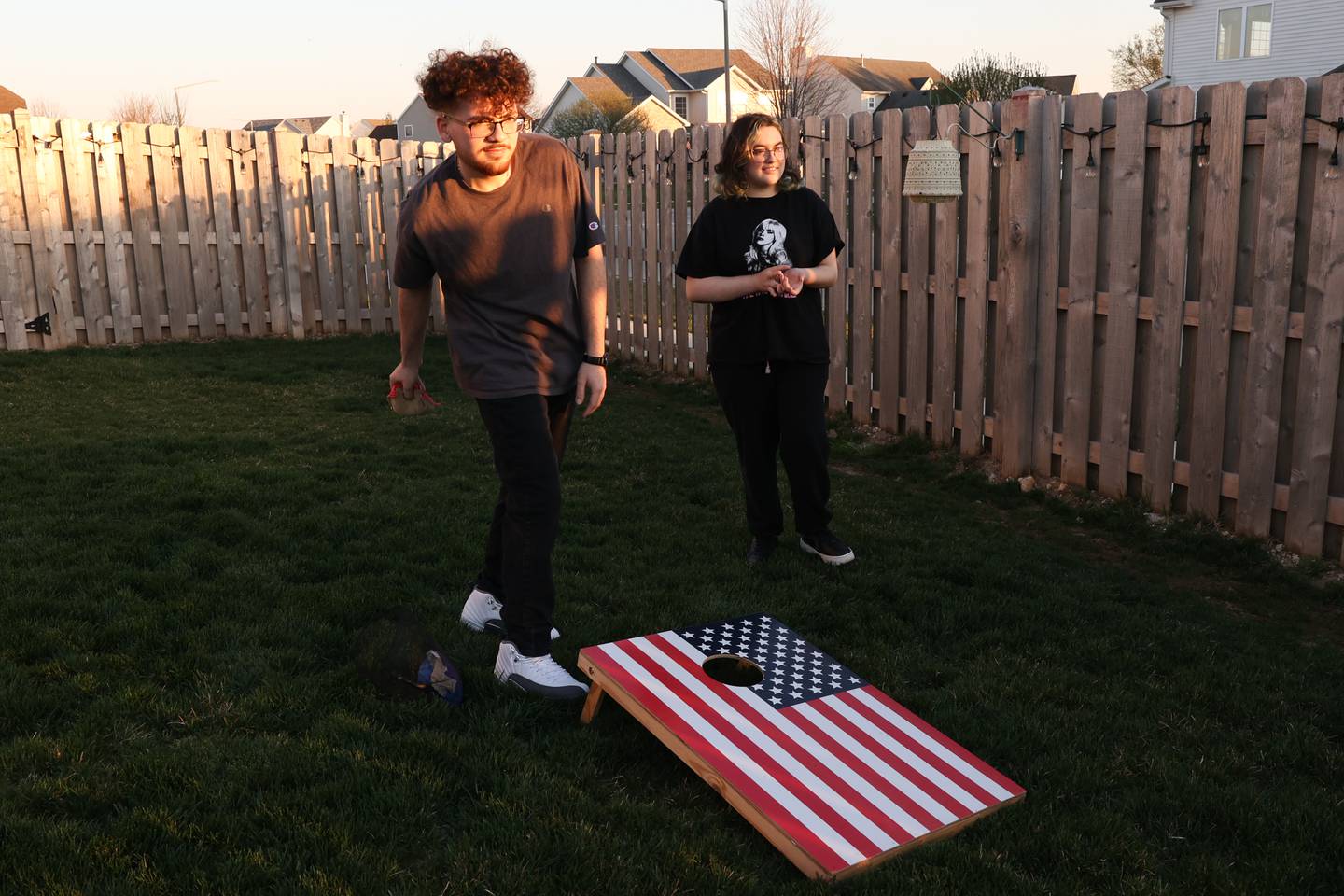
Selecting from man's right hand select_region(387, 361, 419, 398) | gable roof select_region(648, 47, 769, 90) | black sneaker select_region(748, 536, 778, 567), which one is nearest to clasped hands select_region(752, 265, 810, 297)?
black sneaker select_region(748, 536, 778, 567)

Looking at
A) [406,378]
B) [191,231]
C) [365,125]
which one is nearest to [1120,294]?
[406,378]

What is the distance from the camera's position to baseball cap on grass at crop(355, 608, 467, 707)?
342cm

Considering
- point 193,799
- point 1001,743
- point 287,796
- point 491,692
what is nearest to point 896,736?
point 1001,743

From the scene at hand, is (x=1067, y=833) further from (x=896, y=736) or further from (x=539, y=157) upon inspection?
(x=539, y=157)

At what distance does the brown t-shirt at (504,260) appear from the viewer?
11.0 feet

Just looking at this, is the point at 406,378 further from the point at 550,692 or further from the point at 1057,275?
the point at 1057,275

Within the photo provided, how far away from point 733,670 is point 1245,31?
107 ft

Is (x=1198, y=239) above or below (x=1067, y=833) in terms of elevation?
above

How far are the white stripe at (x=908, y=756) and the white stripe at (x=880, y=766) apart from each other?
0.06 meters

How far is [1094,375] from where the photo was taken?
599cm

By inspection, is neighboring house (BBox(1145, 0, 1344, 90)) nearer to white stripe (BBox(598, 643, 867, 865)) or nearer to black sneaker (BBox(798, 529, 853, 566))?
black sneaker (BBox(798, 529, 853, 566))

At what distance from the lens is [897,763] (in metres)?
2.97

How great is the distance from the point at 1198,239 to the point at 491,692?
12.9 ft

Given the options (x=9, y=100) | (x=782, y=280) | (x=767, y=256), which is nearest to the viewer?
(x=782, y=280)
